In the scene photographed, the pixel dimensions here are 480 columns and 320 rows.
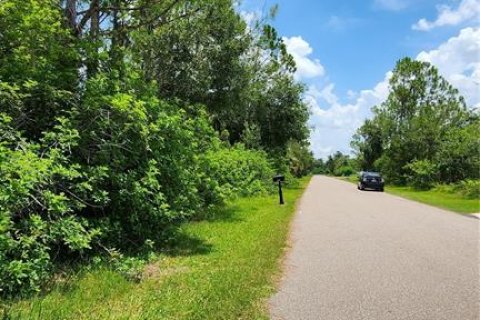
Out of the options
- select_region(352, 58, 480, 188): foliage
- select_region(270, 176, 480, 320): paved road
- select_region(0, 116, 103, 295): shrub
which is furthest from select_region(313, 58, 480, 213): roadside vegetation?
select_region(0, 116, 103, 295): shrub

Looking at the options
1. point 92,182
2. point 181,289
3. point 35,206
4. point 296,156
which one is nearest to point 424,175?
point 296,156

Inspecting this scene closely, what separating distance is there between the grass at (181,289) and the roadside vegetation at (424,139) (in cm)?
2180

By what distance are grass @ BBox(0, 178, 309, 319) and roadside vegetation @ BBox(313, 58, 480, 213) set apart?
71.5ft

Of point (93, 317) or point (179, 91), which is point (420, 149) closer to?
point (179, 91)

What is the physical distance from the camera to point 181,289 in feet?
19.5

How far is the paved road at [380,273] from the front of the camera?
5465 millimetres

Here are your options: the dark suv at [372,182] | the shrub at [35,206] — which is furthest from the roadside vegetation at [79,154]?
the dark suv at [372,182]

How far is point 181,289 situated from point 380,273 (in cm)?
331

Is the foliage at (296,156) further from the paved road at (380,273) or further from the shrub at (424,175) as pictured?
the paved road at (380,273)

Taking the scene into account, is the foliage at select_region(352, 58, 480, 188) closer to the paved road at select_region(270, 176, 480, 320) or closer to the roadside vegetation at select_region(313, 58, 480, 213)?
the roadside vegetation at select_region(313, 58, 480, 213)

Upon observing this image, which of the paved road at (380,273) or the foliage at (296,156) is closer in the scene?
the paved road at (380,273)

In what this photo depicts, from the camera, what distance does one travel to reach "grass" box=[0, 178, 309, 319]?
16.3 feet

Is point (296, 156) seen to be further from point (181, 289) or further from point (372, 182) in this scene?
point (181, 289)

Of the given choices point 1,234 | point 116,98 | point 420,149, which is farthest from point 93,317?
point 420,149
